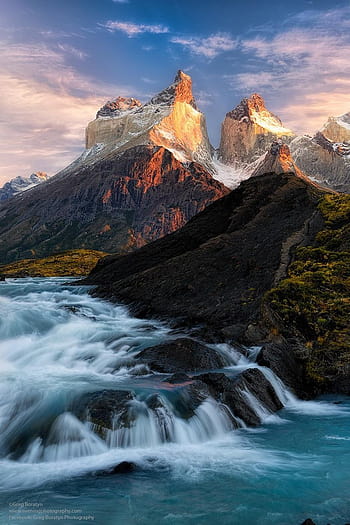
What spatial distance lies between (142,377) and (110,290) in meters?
23.8

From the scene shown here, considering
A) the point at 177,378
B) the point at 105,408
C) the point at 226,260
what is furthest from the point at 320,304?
the point at 105,408

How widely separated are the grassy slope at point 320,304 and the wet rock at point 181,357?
481cm

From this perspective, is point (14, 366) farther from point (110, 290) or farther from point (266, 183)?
point (266, 183)

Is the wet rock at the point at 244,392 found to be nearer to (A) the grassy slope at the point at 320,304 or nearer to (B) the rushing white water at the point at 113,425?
(B) the rushing white water at the point at 113,425

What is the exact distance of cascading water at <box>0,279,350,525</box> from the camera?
11.6 metres

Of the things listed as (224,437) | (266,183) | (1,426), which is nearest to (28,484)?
(1,426)

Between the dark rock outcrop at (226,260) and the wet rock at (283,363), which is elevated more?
the dark rock outcrop at (226,260)

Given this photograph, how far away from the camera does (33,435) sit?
1465 cm

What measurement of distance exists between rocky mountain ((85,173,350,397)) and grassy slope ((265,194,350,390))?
0.18ft

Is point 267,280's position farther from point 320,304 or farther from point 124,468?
point 124,468

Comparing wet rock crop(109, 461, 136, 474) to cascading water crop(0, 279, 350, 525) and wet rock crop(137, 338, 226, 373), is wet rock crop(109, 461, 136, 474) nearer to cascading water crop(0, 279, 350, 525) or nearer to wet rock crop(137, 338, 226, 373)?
cascading water crop(0, 279, 350, 525)

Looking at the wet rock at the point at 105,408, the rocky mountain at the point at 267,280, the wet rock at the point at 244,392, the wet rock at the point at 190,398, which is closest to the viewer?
the wet rock at the point at 105,408

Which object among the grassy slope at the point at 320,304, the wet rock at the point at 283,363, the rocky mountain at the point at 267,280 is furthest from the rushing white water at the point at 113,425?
the grassy slope at the point at 320,304

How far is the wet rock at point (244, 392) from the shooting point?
55.1 ft
